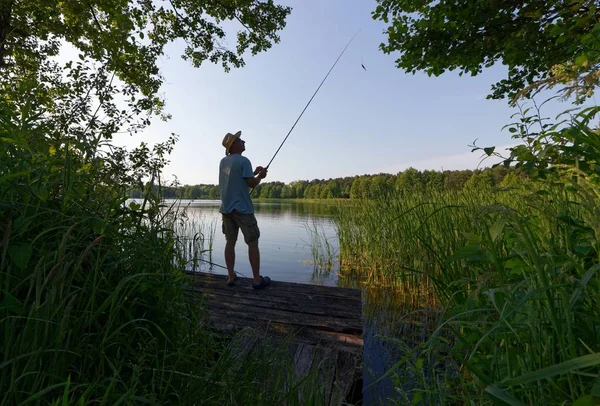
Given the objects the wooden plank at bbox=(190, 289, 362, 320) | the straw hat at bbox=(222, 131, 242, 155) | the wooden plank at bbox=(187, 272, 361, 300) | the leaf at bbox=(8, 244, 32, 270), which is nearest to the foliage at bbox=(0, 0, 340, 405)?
the leaf at bbox=(8, 244, 32, 270)

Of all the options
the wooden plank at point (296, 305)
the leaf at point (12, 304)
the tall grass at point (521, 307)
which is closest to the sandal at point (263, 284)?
the wooden plank at point (296, 305)

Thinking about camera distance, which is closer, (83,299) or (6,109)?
(83,299)

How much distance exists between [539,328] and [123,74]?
908 centimetres

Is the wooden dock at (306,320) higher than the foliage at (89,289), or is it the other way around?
the foliage at (89,289)

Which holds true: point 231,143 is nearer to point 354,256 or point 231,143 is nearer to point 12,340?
point 12,340

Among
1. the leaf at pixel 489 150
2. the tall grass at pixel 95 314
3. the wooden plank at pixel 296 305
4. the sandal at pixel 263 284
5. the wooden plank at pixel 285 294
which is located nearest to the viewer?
the tall grass at pixel 95 314

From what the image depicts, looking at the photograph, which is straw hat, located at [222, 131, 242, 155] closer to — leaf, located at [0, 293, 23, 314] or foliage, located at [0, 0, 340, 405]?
foliage, located at [0, 0, 340, 405]

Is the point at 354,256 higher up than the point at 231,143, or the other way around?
the point at 231,143

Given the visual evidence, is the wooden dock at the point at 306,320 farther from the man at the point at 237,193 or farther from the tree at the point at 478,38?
the tree at the point at 478,38

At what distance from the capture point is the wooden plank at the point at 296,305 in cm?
396

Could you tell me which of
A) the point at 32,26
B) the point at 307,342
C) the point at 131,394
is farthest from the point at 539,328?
the point at 32,26

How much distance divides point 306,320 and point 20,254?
292cm

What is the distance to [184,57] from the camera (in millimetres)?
10234

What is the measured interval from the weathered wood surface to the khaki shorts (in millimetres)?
697
